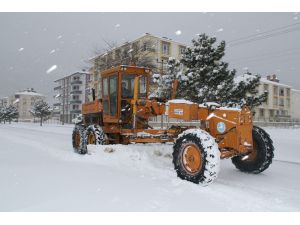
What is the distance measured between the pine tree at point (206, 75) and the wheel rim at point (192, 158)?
13546mm

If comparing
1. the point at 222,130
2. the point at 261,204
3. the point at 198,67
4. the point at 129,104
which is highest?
the point at 198,67

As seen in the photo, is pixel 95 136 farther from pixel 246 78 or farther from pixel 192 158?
pixel 246 78

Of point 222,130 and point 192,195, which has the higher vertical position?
point 222,130

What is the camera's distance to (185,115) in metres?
6.43

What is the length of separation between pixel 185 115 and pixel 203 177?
151 centimetres

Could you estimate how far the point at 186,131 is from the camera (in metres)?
5.92

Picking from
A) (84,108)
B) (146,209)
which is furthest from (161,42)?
(146,209)

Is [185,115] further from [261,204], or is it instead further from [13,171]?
[13,171]

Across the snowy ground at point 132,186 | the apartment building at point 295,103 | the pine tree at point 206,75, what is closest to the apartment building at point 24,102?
the apartment building at point 295,103

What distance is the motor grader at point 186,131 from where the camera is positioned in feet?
18.6

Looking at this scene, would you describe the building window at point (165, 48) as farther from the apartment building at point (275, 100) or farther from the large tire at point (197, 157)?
the large tire at point (197, 157)

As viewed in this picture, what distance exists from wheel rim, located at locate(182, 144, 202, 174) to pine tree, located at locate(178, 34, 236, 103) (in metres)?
13.5

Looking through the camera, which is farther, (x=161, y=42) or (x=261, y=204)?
(x=161, y=42)

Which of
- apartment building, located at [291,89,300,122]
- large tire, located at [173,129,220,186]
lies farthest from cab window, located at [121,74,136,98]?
apartment building, located at [291,89,300,122]
